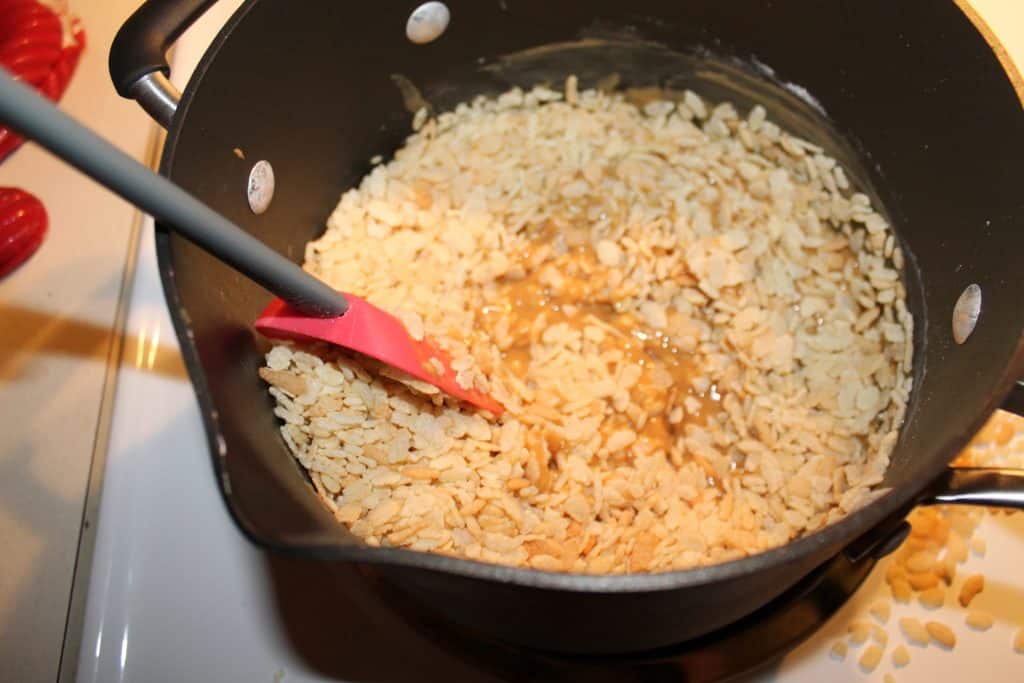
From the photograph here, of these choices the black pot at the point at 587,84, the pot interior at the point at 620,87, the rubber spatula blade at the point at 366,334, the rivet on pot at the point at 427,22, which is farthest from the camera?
the rivet on pot at the point at 427,22

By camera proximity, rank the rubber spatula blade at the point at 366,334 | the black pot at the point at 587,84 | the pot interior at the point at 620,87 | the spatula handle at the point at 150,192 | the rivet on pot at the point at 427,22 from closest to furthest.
Answer: 1. the spatula handle at the point at 150,192
2. the black pot at the point at 587,84
3. the pot interior at the point at 620,87
4. the rubber spatula blade at the point at 366,334
5. the rivet on pot at the point at 427,22

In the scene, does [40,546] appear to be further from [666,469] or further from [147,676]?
[666,469]

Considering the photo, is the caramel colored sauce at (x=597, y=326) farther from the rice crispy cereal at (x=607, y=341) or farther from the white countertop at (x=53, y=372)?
the white countertop at (x=53, y=372)

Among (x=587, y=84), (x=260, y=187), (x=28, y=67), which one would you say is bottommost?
(x=260, y=187)

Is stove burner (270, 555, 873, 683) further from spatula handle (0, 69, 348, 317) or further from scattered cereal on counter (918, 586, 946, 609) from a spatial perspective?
spatula handle (0, 69, 348, 317)

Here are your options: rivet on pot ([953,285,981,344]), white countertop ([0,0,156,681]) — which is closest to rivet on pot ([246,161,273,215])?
white countertop ([0,0,156,681])

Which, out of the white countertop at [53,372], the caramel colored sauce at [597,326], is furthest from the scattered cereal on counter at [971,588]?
the white countertop at [53,372]

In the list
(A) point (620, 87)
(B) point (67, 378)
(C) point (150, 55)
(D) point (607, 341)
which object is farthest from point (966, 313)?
(B) point (67, 378)

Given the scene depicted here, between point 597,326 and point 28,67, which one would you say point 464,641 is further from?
point 28,67
